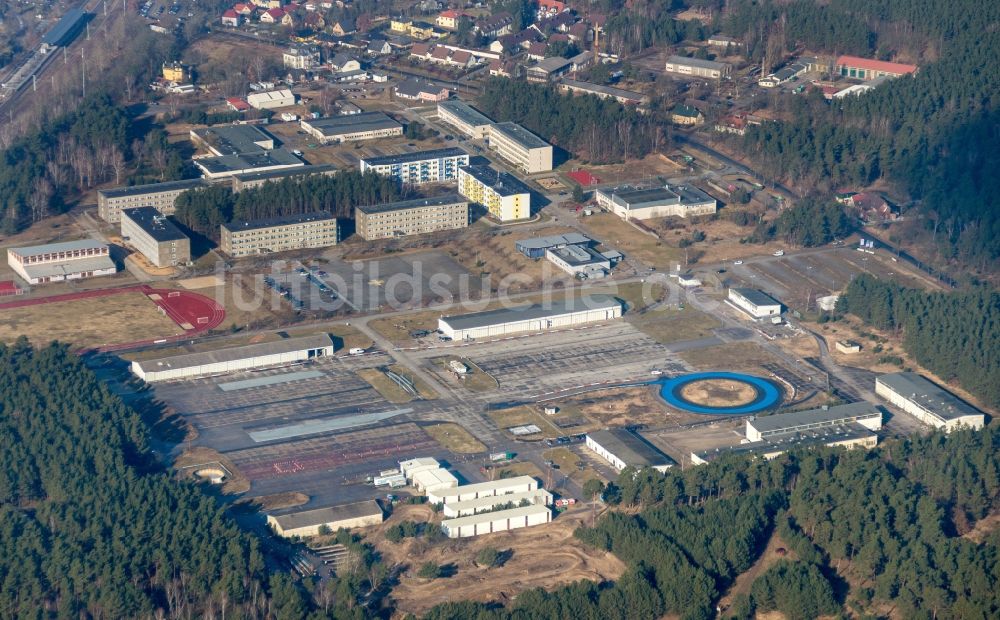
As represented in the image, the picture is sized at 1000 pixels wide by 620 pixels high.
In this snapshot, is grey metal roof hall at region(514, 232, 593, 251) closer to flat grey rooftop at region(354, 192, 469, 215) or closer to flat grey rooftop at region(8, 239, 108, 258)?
flat grey rooftop at region(354, 192, 469, 215)

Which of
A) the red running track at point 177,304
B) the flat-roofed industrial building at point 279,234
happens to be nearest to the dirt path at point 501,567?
the red running track at point 177,304

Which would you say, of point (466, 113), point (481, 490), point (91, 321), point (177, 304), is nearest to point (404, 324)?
point (177, 304)

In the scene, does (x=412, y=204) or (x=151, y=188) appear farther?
(x=151, y=188)

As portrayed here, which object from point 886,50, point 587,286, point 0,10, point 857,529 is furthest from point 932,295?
point 0,10

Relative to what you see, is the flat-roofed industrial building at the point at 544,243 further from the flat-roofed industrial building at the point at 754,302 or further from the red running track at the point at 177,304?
the red running track at the point at 177,304

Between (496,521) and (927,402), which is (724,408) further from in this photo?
Answer: (496,521)

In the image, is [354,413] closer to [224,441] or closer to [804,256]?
[224,441]
